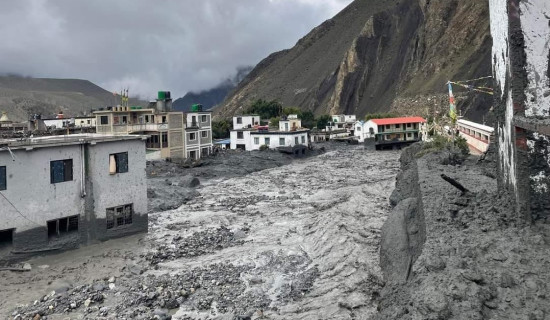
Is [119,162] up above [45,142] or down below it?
below

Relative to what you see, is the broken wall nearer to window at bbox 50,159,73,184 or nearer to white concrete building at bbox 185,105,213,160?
window at bbox 50,159,73,184

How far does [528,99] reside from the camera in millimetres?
11305

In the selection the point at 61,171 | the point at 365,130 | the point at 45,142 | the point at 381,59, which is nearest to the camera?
the point at 45,142

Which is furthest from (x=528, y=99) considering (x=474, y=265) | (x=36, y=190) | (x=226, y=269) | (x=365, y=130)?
(x=365, y=130)

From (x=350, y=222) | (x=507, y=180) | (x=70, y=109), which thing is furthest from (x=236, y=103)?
(x=507, y=180)

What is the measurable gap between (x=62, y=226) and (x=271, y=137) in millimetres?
48154

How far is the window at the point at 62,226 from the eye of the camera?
20.5 meters

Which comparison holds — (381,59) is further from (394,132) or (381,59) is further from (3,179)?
(3,179)

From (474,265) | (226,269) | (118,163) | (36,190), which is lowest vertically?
(226,269)

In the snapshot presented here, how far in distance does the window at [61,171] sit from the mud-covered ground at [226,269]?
3304 mm

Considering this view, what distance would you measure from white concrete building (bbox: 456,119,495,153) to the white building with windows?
81.4 feet

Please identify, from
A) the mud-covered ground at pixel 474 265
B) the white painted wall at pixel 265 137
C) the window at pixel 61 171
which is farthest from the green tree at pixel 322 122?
the mud-covered ground at pixel 474 265

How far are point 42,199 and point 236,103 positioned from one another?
15687cm

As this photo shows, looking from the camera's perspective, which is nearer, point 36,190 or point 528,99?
point 528,99
